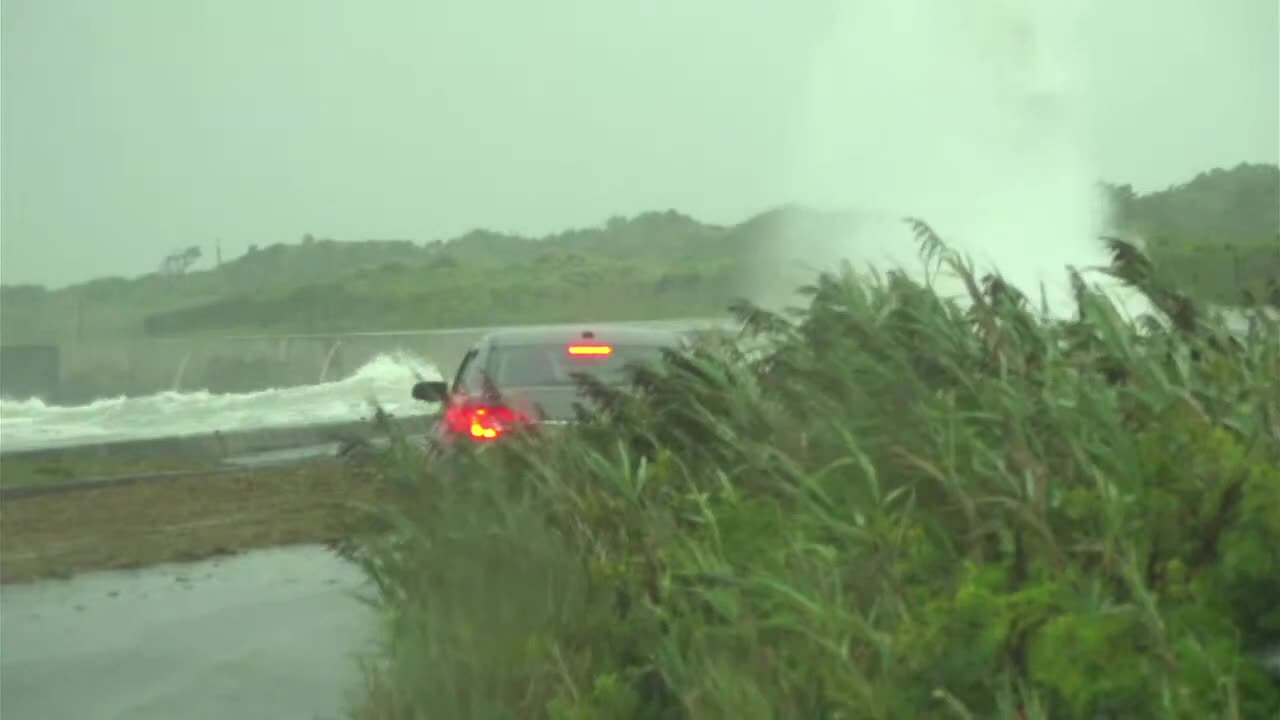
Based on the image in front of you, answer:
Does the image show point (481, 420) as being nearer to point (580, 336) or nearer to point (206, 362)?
point (580, 336)

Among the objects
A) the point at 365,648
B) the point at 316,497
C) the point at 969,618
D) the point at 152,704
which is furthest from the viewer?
the point at 316,497

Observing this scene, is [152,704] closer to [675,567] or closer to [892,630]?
[675,567]

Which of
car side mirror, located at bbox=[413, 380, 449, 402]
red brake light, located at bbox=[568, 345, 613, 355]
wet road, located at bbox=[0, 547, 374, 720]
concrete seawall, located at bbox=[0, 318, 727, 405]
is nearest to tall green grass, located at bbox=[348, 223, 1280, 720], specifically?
wet road, located at bbox=[0, 547, 374, 720]

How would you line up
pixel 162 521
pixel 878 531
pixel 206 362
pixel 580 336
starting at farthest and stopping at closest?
1. pixel 206 362
2. pixel 162 521
3. pixel 580 336
4. pixel 878 531

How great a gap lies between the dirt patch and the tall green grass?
14.8 ft

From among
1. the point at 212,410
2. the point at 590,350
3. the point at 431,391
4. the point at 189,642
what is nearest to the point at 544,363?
the point at 590,350

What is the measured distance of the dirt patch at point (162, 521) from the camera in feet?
50.3

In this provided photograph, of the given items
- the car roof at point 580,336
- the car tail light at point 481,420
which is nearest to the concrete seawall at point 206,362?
the car roof at point 580,336

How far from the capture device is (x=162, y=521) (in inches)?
693

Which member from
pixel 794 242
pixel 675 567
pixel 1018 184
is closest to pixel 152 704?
pixel 675 567

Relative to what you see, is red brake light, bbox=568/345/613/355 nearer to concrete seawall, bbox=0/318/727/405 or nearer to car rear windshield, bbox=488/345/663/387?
car rear windshield, bbox=488/345/663/387

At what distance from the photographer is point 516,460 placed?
30.9 feet

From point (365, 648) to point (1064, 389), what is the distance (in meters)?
5.06

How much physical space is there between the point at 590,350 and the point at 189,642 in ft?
16.0
